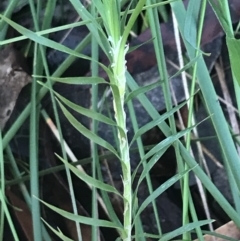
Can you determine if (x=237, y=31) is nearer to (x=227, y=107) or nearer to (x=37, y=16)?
(x=227, y=107)

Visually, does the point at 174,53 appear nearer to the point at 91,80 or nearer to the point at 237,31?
the point at 237,31

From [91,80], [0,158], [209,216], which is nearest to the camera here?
[91,80]

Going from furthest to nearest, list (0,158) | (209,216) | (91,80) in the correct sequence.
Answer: (209,216) → (0,158) → (91,80)

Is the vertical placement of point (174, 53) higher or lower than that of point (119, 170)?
higher

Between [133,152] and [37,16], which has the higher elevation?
[37,16]

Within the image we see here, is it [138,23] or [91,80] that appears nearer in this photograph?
[91,80]

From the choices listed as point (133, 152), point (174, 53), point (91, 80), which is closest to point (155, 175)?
point (133, 152)

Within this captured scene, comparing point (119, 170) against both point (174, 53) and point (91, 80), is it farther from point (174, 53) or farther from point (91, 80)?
point (91, 80)

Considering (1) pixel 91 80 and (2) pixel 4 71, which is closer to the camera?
(1) pixel 91 80
